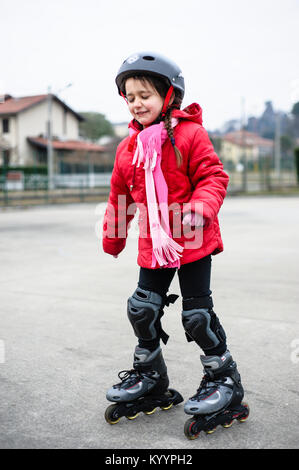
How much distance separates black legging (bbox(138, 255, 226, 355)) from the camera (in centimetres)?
242

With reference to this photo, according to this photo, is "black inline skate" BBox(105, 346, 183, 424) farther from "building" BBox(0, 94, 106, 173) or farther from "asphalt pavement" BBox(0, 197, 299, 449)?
"building" BBox(0, 94, 106, 173)

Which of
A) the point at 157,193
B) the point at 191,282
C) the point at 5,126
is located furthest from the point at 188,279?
the point at 5,126

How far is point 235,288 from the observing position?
5422mm

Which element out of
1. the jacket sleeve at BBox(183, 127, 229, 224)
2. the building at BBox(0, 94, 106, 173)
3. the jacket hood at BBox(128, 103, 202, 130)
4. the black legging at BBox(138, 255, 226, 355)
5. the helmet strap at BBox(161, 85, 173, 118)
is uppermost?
the building at BBox(0, 94, 106, 173)

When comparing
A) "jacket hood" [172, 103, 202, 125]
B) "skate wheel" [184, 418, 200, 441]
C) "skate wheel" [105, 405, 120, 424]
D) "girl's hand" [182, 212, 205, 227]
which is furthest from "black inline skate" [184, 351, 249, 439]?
"jacket hood" [172, 103, 202, 125]

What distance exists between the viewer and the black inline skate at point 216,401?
2340 mm

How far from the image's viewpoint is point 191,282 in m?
2.42

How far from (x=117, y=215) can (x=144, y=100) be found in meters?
0.56

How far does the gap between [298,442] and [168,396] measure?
65 cm

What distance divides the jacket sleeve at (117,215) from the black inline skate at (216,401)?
689 millimetres

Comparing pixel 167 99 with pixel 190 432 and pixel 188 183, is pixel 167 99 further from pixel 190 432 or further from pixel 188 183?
pixel 190 432

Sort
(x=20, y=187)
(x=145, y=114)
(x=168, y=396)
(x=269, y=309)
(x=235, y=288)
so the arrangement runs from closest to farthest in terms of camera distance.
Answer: (x=145, y=114) < (x=168, y=396) < (x=269, y=309) < (x=235, y=288) < (x=20, y=187)

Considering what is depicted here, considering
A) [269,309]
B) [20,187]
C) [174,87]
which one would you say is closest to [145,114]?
[174,87]

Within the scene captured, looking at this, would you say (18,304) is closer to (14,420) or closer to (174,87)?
(14,420)
